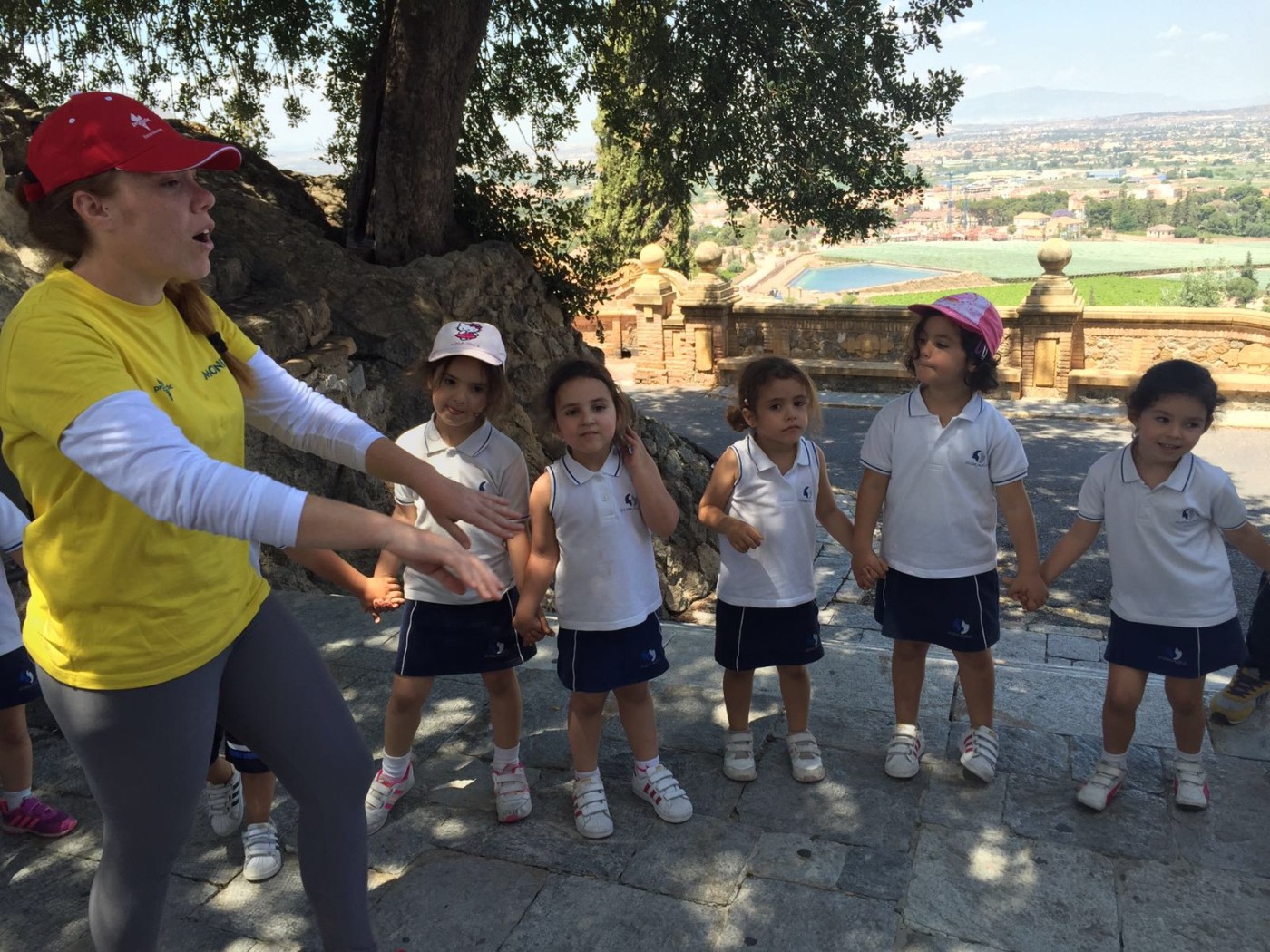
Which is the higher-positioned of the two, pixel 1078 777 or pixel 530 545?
pixel 530 545

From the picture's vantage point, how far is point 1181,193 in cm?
6234

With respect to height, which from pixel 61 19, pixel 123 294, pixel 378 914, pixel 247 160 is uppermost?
pixel 61 19

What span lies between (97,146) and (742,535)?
2051 mm

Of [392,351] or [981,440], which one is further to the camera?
[392,351]

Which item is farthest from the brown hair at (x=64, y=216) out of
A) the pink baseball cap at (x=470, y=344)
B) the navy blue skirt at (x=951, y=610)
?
the navy blue skirt at (x=951, y=610)

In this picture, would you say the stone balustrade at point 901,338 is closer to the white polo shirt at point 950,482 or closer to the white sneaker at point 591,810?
the white polo shirt at point 950,482

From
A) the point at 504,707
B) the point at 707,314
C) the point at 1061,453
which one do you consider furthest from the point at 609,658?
the point at 707,314

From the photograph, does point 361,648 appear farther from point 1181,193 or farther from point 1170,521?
point 1181,193

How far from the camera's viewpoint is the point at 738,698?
3.42 meters

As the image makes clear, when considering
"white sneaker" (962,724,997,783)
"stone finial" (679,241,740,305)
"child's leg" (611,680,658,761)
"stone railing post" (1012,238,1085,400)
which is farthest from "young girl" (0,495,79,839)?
"stone railing post" (1012,238,1085,400)

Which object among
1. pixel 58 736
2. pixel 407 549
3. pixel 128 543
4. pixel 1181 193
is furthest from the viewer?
pixel 1181 193

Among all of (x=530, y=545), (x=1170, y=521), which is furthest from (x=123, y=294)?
(x=1170, y=521)

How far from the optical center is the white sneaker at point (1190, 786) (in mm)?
3098

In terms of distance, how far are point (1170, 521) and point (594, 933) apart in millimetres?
2046
